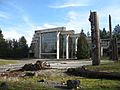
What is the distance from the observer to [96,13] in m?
23.7

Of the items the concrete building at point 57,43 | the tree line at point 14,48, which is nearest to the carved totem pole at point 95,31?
the concrete building at point 57,43

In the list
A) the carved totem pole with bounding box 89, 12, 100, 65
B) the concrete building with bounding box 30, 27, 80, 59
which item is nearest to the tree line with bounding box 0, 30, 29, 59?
the concrete building with bounding box 30, 27, 80, 59

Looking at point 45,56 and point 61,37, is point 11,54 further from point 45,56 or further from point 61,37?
point 61,37

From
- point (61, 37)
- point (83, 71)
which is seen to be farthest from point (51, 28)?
point (83, 71)

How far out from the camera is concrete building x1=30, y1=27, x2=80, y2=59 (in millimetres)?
94250

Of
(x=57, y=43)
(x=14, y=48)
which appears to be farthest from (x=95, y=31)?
(x=14, y=48)

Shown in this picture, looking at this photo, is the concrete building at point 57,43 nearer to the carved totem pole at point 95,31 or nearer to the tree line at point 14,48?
the tree line at point 14,48

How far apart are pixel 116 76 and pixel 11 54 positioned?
284ft

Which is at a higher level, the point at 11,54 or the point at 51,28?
the point at 51,28

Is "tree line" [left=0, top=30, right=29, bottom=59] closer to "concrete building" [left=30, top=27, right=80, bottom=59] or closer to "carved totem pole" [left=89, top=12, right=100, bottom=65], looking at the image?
"concrete building" [left=30, top=27, right=80, bottom=59]

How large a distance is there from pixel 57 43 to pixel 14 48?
1861cm

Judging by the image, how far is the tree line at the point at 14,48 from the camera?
9606 cm

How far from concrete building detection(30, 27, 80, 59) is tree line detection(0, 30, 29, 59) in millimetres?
6703

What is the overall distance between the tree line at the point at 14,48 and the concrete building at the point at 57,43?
22.0 ft
